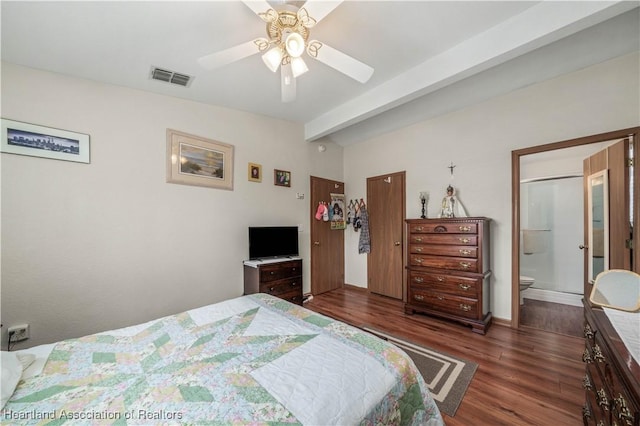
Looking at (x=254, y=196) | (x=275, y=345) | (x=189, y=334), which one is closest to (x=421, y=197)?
(x=254, y=196)

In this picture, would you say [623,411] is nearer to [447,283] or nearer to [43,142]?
[447,283]

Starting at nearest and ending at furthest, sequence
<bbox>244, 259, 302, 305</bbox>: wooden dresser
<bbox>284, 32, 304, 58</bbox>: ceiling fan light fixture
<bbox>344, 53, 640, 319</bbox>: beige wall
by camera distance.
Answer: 1. <bbox>284, 32, 304, 58</bbox>: ceiling fan light fixture
2. <bbox>344, 53, 640, 319</bbox>: beige wall
3. <bbox>244, 259, 302, 305</bbox>: wooden dresser

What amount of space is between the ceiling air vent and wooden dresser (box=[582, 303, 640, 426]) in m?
3.37

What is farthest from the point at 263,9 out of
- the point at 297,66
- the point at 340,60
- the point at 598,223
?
the point at 598,223

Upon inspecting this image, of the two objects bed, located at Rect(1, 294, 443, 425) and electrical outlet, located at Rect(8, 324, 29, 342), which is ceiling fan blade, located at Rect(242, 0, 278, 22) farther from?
electrical outlet, located at Rect(8, 324, 29, 342)

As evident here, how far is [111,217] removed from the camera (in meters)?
2.37

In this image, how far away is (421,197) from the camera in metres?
3.43

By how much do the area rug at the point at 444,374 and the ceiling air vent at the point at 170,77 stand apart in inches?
136

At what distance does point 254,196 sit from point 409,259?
7.54ft

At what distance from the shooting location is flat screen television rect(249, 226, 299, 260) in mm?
3191

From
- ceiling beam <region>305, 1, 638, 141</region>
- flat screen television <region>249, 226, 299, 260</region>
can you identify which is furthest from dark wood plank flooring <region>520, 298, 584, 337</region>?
flat screen television <region>249, 226, 299, 260</region>

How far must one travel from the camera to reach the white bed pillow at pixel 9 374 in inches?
33.1

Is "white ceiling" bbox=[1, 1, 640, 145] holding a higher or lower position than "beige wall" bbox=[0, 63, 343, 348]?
higher

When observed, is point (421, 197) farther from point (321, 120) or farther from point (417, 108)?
point (321, 120)
